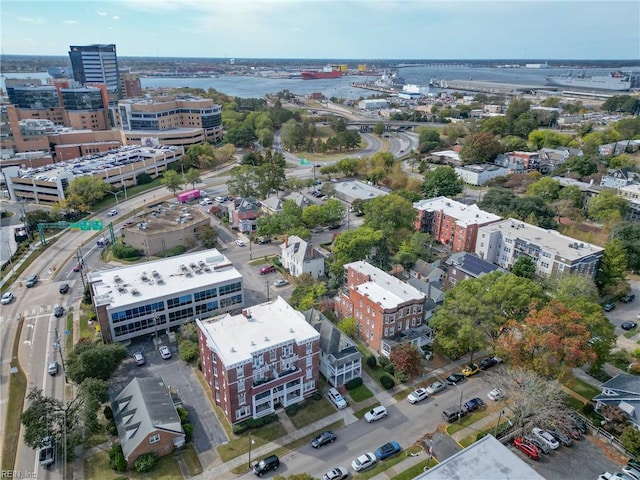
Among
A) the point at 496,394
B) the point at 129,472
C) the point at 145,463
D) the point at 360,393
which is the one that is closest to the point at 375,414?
the point at 360,393

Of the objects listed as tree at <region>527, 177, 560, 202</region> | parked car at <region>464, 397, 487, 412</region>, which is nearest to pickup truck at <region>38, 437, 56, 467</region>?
parked car at <region>464, 397, 487, 412</region>

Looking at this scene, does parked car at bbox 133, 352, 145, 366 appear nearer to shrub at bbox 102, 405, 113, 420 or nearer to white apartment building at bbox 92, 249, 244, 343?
white apartment building at bbox 92, 249, 244, 343

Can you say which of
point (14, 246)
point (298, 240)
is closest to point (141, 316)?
point (298, 240)

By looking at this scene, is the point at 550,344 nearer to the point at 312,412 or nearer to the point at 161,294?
the point at 312,412

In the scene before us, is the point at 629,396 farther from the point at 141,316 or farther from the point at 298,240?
the point at 141,316

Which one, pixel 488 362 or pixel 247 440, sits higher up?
pixel 488 362

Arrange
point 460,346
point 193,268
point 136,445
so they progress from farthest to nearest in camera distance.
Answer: point 193,268, point 460,346, point 136,445
